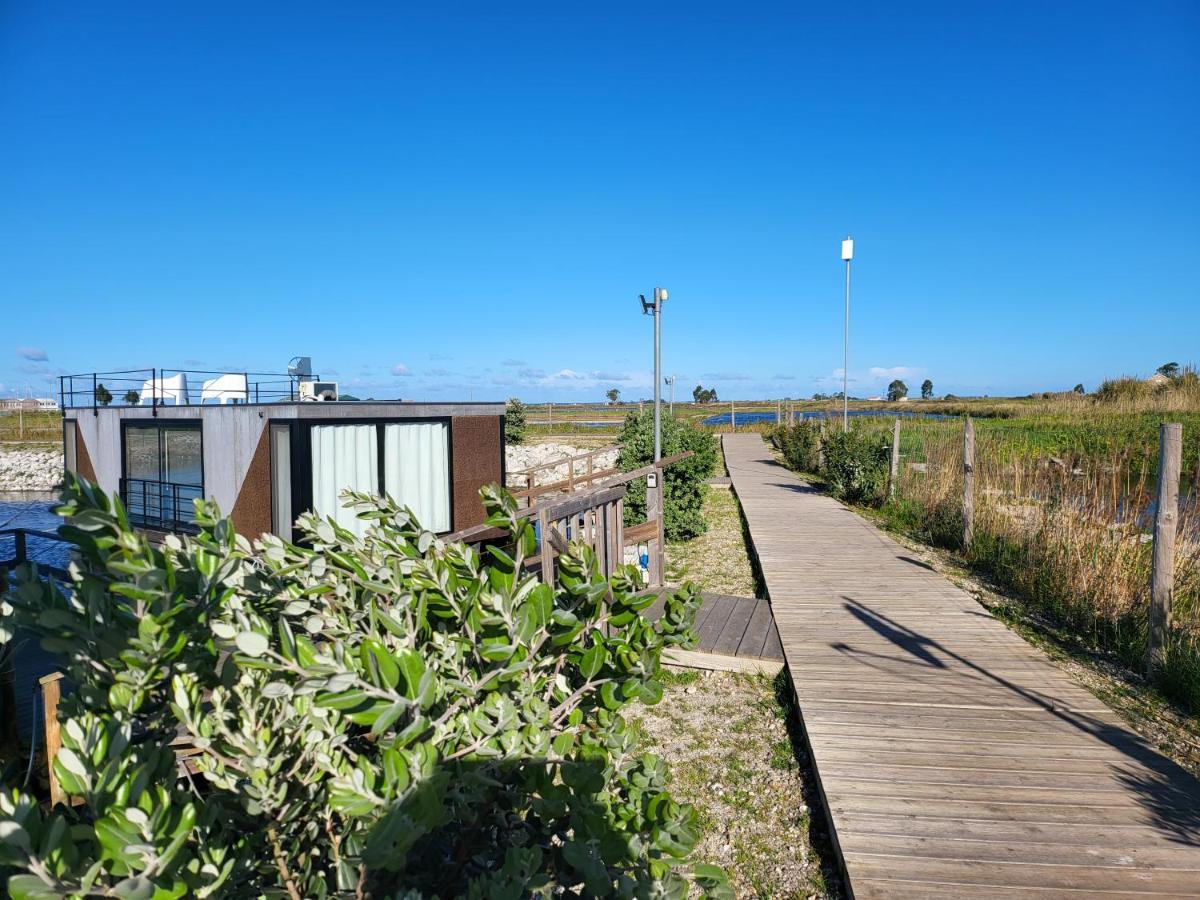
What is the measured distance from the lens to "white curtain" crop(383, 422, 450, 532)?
9766 millimetres

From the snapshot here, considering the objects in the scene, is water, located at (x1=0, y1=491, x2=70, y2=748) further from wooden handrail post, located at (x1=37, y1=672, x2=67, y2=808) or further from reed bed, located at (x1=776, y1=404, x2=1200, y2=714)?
reed bed, located at (x1=776, y1=404, x2=1200, y2=714)

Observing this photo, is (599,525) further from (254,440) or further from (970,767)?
(254,440)

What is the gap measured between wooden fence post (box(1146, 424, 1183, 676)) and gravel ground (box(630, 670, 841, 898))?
2291mm

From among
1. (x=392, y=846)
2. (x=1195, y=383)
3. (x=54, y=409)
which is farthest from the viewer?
(x=54, y=409)

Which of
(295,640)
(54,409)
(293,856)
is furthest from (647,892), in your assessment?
(54,409)

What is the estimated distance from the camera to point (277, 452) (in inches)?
344

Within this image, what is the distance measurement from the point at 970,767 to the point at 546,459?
81.2 ft

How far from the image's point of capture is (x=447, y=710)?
1.21m

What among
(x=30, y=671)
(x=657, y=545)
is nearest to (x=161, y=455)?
(x=30, y=671)

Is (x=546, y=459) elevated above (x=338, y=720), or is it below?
below

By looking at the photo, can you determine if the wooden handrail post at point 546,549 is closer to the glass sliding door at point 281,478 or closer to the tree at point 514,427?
the glass sliding door at point 281,478

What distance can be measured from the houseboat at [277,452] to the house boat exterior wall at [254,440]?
2 centimetres

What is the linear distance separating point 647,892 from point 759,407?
6055cm

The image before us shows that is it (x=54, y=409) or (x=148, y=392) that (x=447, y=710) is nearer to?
(x=148, y=392)
